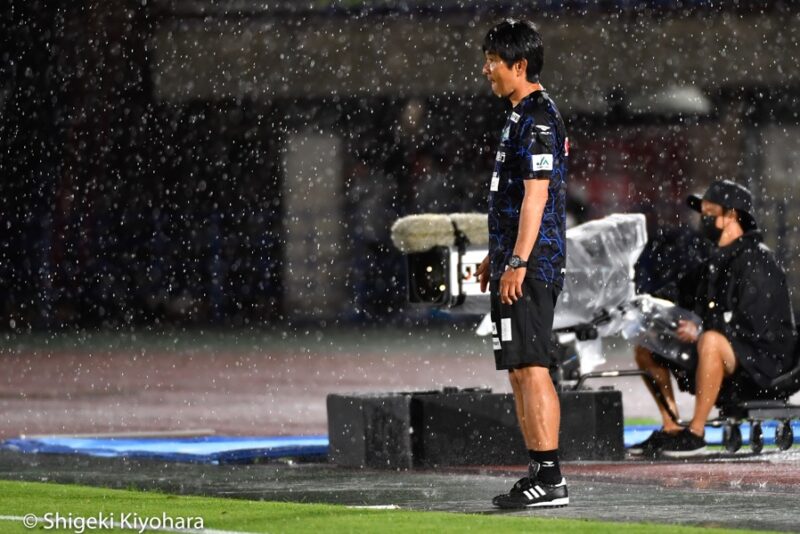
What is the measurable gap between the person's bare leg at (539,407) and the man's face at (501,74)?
124cm

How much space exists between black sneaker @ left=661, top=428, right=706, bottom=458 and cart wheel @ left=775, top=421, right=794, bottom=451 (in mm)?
497

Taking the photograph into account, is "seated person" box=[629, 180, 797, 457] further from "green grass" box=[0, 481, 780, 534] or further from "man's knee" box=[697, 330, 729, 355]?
"green grass" box=[0, 481, 780, 534]

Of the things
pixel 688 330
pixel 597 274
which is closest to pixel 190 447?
pixel 597 274

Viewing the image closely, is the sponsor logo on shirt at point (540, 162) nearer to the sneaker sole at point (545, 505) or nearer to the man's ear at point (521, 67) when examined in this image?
the man's ear at point (521, 67)

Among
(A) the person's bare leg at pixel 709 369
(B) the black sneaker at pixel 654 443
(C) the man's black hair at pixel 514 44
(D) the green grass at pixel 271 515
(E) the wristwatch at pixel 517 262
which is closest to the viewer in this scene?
(D) the green grass at pixel 271 515

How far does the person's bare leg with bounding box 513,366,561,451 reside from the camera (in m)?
7.86

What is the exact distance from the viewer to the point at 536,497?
781 centimetres

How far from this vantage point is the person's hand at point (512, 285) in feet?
25.5

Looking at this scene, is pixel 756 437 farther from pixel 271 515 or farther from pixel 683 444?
pixel 271 515

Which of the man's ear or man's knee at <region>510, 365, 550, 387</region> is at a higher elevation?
the man's ear

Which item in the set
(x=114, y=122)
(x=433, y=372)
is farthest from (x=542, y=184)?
(x=114, y=122)

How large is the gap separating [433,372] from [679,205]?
32.7 ft

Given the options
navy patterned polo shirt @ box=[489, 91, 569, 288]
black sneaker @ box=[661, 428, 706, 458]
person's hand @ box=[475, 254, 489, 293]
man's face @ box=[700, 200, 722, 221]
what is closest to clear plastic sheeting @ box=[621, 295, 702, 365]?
black sneaker @ box=[661, 428, 706, 458]

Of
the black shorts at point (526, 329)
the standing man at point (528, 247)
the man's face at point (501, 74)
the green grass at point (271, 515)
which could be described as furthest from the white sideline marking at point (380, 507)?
the man's face at point (501, 74)
